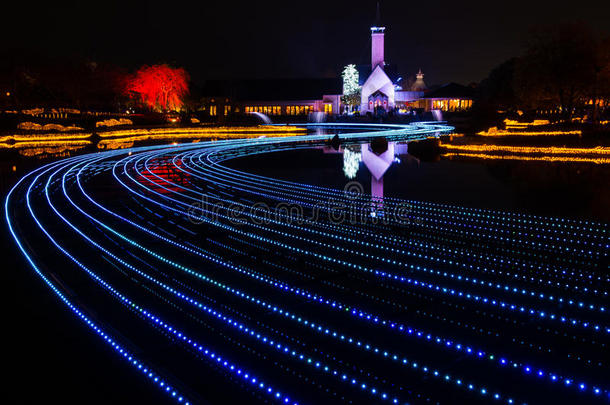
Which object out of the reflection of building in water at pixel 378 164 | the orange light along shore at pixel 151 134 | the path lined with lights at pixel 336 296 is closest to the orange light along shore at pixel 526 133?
the reflection of building in water at pixel 378 164

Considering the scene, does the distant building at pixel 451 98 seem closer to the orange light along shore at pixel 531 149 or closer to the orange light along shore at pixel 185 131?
the orange light along shore at pixel 185 131

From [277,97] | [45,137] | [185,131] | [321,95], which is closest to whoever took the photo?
[45,137]

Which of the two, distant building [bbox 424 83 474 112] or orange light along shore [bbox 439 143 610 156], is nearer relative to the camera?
orange light along shore [bbox 439 143 610 156]

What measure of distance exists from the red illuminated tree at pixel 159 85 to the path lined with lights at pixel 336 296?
3963cm

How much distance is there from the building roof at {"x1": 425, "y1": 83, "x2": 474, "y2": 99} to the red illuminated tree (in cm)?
3743

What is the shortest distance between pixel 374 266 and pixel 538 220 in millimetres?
4027

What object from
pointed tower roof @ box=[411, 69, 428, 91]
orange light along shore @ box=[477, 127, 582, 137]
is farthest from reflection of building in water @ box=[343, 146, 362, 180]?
pointed tower roof @ box=[411, 69, 428, 91]

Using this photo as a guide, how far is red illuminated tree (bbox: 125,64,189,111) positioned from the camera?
46719 mm

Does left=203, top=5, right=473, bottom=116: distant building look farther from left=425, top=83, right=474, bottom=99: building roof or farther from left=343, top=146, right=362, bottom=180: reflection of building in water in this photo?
left=343, top=146, right=362, bottom=180: reflection of building in water

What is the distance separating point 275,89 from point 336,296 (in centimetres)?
6381

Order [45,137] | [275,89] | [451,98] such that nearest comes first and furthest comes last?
[45,137], [275,89], [451,98]

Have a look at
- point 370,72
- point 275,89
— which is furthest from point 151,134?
point 370,72

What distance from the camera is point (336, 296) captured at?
525 cm

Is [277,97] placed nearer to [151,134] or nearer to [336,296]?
[151,134]
